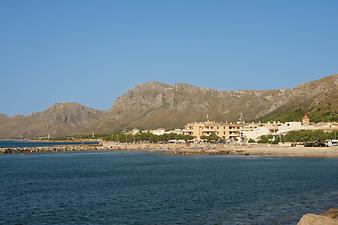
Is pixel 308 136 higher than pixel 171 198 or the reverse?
higher

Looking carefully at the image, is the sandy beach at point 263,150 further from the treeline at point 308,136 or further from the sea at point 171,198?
the sea at point 171,198

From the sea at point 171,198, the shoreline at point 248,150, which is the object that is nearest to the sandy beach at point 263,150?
the shoreline at point 248,150

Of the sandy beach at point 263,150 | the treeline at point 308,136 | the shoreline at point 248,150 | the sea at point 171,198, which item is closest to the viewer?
the sea at point 171,198

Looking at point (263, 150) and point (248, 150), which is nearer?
point (263, 150)

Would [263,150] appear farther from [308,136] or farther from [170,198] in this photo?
[170,198]

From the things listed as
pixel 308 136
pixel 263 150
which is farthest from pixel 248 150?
pixel 308 136

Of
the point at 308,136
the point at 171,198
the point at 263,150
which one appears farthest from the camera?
the point at 308,136

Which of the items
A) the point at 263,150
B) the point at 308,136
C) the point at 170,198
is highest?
the point at 308,136

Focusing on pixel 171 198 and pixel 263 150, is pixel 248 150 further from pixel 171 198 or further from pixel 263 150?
pixel 171 198

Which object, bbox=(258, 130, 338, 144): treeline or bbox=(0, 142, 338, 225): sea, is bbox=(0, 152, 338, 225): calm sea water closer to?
bbox=(0, 142, 338, 225): sea

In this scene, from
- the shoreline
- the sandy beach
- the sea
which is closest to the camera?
the sea

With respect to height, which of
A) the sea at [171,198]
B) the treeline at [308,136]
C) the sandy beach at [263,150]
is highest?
the treeline at [308,136]

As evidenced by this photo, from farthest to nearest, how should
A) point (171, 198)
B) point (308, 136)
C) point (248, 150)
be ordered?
point (248, 150) → point (308, 136) → point (171, 198)

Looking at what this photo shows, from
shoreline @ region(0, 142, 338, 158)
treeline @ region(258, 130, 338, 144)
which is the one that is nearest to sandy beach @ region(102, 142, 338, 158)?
shoreline @ region(0, 142, 338, 158)
